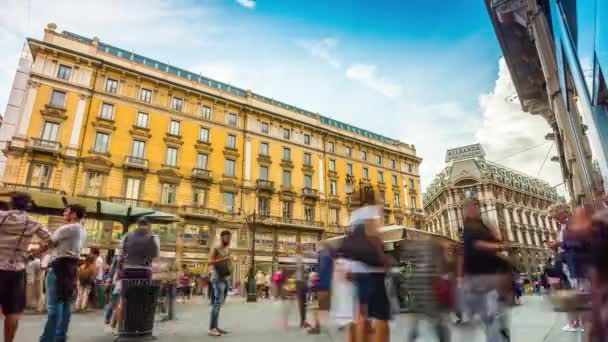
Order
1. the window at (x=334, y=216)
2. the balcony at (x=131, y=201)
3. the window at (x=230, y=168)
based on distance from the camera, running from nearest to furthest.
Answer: the balcony at (x=131, y=201), the window at (x=230, y=168), the window at (x=334, y=216)

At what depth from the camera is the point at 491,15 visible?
1262 centimetres

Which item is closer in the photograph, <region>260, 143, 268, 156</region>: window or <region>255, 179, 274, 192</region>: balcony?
<region>255, 179, 274, 192</region>: balcony

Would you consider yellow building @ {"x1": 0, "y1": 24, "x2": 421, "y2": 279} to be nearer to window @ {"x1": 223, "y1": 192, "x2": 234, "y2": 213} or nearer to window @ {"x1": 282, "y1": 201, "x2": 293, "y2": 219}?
window @ {"x1": 223, "y1": 192, "x2": 234, "y2": 213}

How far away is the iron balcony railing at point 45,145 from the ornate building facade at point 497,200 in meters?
54.1

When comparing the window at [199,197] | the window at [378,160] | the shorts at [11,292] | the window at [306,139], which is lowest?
the shorts at [11,292]

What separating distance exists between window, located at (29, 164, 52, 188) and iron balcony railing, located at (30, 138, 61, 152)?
124cm

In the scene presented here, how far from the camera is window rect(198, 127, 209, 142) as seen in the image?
94.3 feet

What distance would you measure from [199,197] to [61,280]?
78.8 feet

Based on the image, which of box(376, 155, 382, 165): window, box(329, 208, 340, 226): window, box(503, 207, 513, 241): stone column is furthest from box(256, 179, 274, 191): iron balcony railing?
box(503, 207, 513, 241): stone column

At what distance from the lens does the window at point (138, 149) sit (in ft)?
83.2

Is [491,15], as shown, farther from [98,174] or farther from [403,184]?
[403,184]

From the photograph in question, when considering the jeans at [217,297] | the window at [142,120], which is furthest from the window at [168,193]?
the jeans at [217,297]

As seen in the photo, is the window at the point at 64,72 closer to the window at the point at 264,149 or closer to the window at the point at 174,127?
the window at the point at 174,127

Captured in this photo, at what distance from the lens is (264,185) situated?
2966cm
